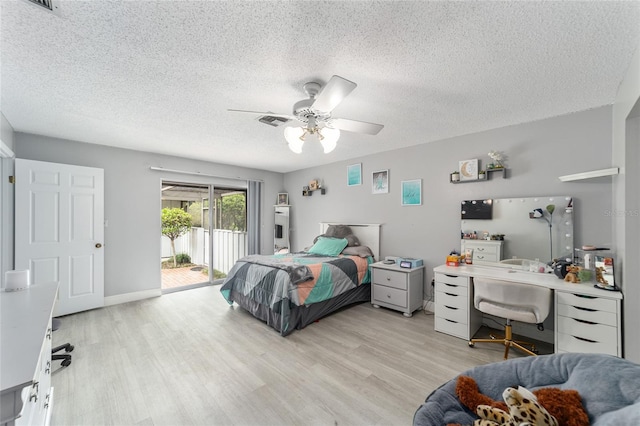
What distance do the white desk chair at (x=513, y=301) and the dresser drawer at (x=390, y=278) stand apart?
1017mm

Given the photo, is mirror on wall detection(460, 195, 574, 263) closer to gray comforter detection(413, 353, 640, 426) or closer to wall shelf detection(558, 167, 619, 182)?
wall shelf detection(558, 167, 619, 182)

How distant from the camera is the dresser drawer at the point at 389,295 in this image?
3.43m

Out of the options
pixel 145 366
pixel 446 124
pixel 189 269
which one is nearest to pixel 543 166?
pixel 446 124

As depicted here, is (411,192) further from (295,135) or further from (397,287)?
(295,135)

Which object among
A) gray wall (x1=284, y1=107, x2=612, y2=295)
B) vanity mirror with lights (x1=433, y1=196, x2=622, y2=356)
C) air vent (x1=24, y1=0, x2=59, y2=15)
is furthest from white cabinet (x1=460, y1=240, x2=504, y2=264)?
air vent (x1=24, y1=0, x2=59, y2=15)

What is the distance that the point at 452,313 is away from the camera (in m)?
2.83

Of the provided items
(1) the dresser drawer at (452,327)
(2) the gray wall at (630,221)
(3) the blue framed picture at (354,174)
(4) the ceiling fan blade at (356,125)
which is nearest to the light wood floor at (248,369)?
(1) the dresser drawer at (452,327)

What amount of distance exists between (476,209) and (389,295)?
161 cm

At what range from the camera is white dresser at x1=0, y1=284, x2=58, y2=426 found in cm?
71

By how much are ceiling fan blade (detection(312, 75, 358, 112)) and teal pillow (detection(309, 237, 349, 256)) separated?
270 cm

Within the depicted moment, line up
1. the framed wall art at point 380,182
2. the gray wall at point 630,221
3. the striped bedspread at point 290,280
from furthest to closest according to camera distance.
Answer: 1. the framed wall art at point 380,182
2. the striped bedspread at point 290,280
3. the gray wall at point 630,221

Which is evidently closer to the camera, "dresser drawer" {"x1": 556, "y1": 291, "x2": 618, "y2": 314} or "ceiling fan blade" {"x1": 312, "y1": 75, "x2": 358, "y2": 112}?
"ceiling fan blade" {"x1": 312, "y1": 75, "x2": 358, "y2": 112}

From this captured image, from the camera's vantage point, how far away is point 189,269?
5691mm

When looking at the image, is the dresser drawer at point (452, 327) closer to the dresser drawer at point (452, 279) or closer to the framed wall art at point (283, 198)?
the dresser drawer at point (452, 279)
